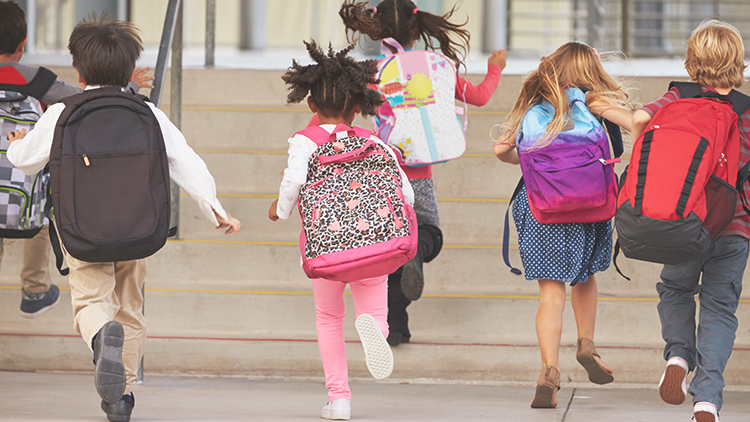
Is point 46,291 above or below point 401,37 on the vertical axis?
below

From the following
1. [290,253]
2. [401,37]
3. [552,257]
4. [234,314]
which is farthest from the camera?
[290,253]

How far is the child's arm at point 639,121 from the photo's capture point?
10.4 ft

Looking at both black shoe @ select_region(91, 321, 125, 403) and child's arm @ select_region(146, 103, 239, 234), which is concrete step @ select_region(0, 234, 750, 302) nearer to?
child's arm @ select_region(146, 103, 239, 234)

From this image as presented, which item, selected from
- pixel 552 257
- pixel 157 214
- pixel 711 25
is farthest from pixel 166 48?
pixel 711 25

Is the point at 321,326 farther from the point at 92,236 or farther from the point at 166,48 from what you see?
the point at 166,48

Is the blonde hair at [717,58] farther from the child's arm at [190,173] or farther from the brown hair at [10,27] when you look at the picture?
the brown hair at [10,27]

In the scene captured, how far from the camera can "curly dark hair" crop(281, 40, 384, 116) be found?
337 centimetres

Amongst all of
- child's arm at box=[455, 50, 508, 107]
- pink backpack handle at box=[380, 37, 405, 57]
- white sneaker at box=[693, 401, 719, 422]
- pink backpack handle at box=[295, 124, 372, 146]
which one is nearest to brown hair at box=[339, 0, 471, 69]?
pink backpack handle at box=[380, 37, 405, 57]

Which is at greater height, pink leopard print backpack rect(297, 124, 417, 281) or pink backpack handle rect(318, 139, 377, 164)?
pink backpack handle rect(318, 139, 377, 164)

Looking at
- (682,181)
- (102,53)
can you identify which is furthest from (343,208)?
(682,181)

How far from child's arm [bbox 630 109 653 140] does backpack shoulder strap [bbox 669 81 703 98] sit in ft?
0.42

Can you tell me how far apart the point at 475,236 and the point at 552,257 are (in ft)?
4.88

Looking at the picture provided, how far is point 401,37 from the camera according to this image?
435 centimetres

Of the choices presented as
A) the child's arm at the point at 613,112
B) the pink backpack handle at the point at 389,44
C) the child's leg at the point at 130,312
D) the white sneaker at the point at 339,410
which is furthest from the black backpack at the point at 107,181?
the child's arm at the point at 613,112
